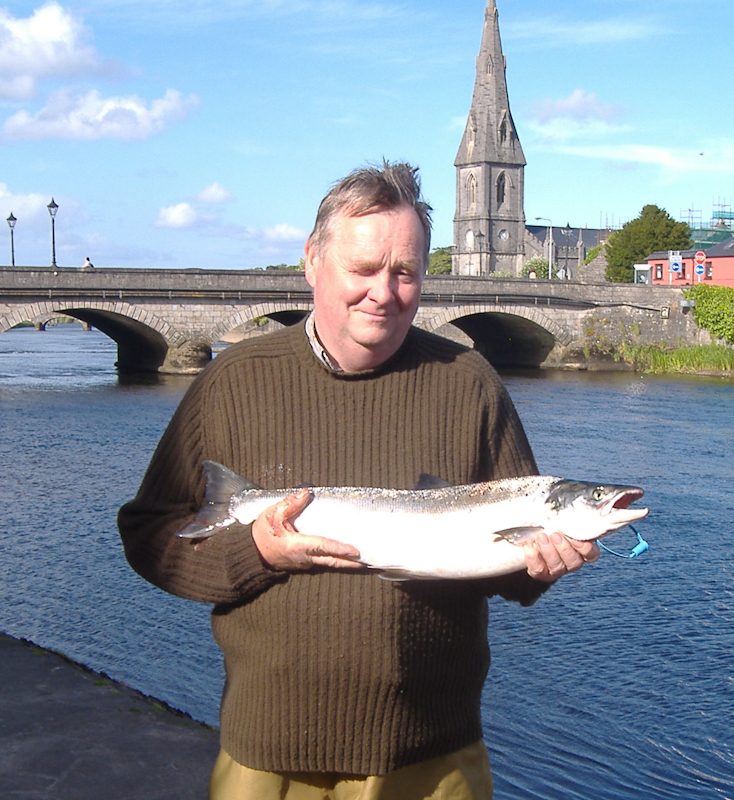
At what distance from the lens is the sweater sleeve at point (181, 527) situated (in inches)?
106

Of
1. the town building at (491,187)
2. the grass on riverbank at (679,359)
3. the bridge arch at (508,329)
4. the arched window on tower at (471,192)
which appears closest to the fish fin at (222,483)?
the bridge arch at (508,329)

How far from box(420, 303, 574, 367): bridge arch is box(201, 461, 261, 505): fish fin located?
38.9 m

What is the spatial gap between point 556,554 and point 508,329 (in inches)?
1813

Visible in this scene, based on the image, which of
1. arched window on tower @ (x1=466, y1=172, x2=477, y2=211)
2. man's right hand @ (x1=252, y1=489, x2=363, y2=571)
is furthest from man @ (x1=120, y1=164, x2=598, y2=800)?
arched window on tower @ (x1=466, y1=172, x2=477, y2=211)

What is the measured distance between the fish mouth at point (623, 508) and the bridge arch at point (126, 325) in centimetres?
3383

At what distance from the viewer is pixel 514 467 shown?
9.18 ft

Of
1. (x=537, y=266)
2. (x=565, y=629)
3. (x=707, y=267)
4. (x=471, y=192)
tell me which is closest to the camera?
(x=565, y=629)

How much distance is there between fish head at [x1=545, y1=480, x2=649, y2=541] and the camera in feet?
8.20

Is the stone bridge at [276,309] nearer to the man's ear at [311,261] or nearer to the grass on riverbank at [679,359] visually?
the grass on riverbank at [679,359]

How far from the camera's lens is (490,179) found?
109 metres

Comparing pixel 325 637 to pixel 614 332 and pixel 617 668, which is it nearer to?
pixel 617 668

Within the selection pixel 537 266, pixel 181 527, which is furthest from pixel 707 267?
pixel 181 527

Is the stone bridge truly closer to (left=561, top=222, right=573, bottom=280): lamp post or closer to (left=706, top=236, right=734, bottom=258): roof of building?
(left=706, top=236, right=734, bottom=258): roof of building

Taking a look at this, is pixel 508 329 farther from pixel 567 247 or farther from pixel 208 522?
pixel 567 247
